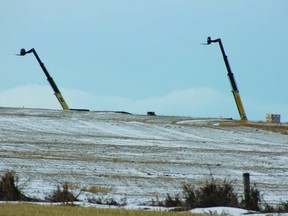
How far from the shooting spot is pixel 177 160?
35625 mm

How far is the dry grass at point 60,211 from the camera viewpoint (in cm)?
1738

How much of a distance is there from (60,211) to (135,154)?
19264 millimetres

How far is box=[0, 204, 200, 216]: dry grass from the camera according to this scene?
684 inches

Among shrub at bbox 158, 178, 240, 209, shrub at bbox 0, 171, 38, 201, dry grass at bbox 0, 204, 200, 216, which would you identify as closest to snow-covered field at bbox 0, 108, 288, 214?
shrub at bbox 158, 178, 240, 209

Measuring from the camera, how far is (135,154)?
122ft

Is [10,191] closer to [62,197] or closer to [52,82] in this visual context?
[62,197]

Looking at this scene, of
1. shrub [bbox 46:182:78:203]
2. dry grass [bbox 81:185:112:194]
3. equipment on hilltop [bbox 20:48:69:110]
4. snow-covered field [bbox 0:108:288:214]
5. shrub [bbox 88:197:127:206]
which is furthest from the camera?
equipment on hilltop [bbox 20:48:69:110]

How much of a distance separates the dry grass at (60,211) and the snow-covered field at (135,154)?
7.94ft

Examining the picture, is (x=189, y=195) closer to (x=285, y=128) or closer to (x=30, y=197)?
(x=30, y=197)

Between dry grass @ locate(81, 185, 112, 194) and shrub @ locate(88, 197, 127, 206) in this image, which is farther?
dry grass @ locate(81, 185, 112, 194)

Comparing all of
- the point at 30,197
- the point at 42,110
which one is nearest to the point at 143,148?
the point at 30,197

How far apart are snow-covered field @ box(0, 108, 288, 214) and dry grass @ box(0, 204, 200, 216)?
2.42 metres

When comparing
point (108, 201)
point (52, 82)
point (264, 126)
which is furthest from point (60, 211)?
point (52, 82)

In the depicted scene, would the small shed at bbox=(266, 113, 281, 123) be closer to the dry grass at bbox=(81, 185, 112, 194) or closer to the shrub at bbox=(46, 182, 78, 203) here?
the dry grass at bbox=(81, 185, 112, 194)
